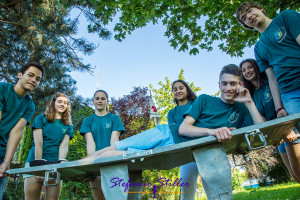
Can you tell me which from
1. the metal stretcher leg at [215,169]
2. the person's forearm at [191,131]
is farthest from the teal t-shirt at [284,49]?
the metal stretcher leg at [215,169]

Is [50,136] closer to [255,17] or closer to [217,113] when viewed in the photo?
[217,113]

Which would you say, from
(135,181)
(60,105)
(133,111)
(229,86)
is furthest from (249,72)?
(133,111)

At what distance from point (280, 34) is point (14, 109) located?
3102 mm

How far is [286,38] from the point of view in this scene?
2.16 m

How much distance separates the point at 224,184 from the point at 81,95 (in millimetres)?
5765

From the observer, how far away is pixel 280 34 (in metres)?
2.20

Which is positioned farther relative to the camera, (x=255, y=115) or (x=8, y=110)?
(x=8, y=110)

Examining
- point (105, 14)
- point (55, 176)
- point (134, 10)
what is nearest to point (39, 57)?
point (105, 14)

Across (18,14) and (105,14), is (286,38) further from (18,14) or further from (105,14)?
(18,14)

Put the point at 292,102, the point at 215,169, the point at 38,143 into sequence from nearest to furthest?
the point at 215,169, the point at 292,102, the point at 38,143

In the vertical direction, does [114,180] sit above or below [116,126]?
below

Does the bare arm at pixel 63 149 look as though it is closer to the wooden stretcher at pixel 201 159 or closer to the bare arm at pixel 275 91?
the wooden stretcher at pixel 201 159

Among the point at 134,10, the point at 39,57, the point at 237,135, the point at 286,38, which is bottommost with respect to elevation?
the point at 237,135

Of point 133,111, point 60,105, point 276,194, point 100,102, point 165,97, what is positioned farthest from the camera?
point 165,97
